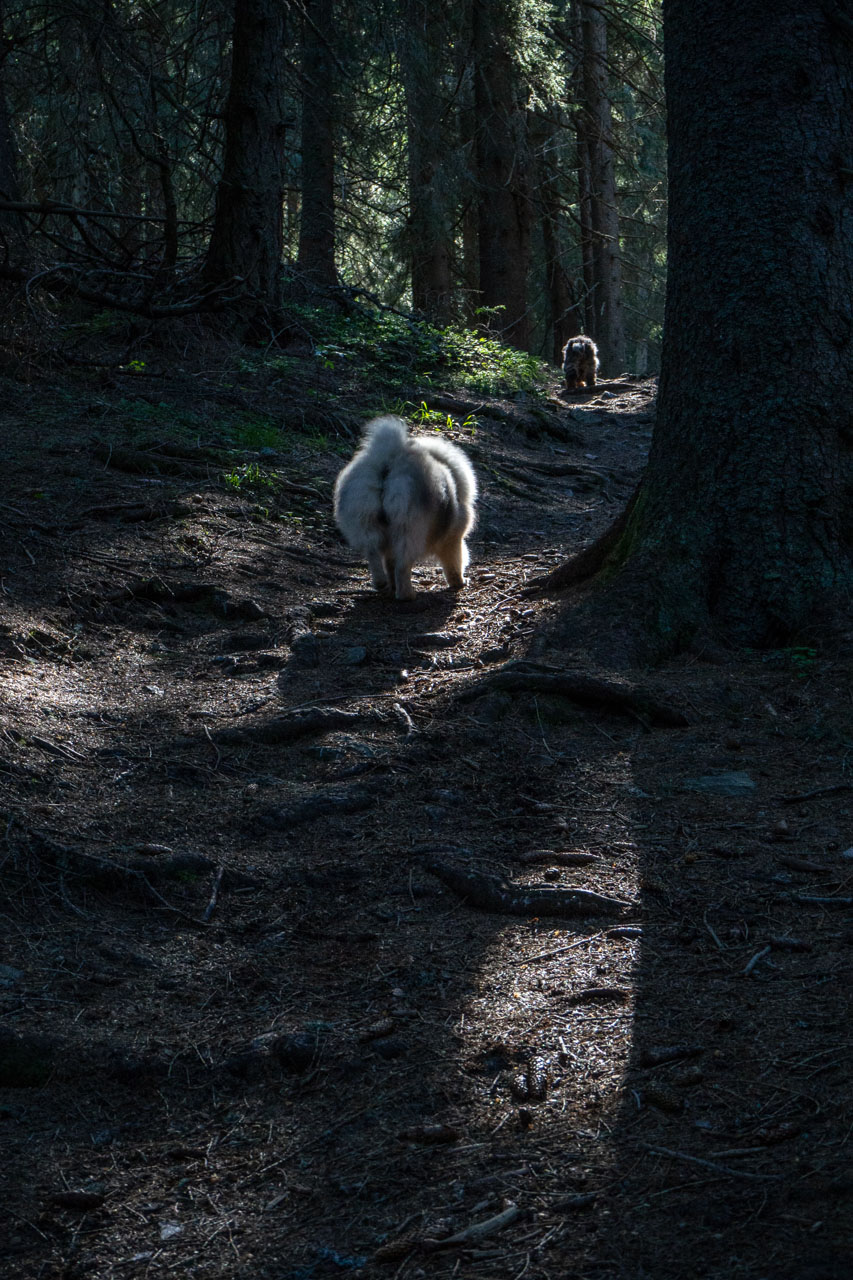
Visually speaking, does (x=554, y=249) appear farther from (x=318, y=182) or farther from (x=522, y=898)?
(x=522, y=898)

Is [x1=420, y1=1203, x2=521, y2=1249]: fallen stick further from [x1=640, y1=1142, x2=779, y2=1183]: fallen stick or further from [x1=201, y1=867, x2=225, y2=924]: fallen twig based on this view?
[x1=201, y1=867, x2=225, y2=924]: fallen twig

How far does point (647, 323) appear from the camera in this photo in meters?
41.0

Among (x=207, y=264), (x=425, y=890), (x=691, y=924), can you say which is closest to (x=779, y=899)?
(x=691, y=924)

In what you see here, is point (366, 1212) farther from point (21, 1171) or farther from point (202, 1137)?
point (21, 1171)

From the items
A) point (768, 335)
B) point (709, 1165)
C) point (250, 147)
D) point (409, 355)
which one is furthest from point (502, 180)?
point (709, 1165)

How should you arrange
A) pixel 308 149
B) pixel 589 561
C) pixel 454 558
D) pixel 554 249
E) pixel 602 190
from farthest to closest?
pixel 554 249 < pixel 602 190 < pixel 308 149 < pixel 454 558 < pixel 589 561

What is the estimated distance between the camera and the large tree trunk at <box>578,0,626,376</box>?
71.2 ft

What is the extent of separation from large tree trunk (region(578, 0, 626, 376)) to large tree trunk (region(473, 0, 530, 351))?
1.63 metres

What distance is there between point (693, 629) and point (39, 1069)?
4143 millimetres

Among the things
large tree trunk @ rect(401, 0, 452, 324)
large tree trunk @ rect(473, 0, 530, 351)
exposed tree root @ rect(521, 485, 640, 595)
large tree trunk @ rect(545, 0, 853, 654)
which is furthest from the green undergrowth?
large tree trunk @ rect(545, 0, 853, 654)

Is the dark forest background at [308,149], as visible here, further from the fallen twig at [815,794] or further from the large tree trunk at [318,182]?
the fallen twig at [815,794]

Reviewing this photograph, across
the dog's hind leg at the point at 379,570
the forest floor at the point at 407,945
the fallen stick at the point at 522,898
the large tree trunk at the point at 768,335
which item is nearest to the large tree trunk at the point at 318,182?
the dog's hind leg at the point at 379,570

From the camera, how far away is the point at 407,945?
12.7 ft

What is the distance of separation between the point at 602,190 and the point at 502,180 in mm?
3090
